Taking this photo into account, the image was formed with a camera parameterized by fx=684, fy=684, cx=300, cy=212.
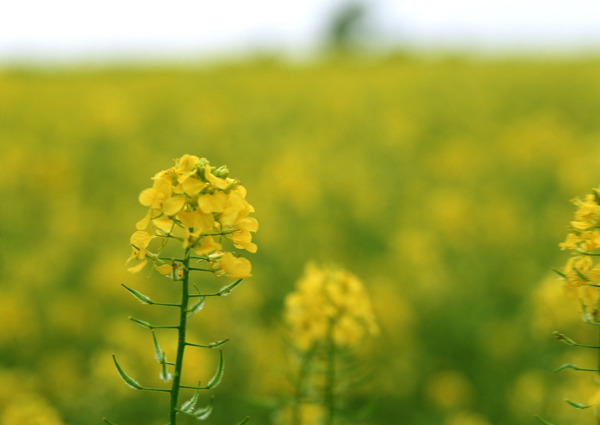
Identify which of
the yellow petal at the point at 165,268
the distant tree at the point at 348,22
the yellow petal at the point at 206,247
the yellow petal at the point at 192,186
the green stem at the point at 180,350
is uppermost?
the distant tree at the point at 348,22

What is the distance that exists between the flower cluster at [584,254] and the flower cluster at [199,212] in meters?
0.65

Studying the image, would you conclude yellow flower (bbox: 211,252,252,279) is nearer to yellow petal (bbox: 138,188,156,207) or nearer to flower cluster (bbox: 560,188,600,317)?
yellow petal (bbox: 138,188,156,207)

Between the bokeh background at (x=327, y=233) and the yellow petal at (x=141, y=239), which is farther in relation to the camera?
the bokeh background at (x=327, y=233)

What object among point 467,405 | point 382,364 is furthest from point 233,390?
point 467,405

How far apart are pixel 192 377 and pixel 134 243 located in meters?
2.49

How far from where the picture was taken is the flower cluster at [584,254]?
4.53ft

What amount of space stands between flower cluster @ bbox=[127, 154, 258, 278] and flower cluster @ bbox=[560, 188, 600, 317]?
2.13 feet

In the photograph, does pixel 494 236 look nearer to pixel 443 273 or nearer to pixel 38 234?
pixel 443 273

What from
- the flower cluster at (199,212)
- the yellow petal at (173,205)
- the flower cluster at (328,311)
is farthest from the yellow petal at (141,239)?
the flower cluster at (328,311)

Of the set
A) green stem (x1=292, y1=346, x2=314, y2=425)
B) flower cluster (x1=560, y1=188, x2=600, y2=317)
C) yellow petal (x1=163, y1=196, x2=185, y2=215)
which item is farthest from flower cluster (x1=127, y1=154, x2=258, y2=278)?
green stem (x1=292, y1=346, x2=314, y2=425)

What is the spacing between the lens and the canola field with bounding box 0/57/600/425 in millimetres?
3758

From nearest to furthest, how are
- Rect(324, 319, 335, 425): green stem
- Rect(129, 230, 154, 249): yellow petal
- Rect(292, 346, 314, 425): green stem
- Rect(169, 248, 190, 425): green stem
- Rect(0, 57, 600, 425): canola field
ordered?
Rect(169, 248, 190, 425): green stem
Rect(129, 230, 154, 249): yellow petal
Rect(324, 319, 335, 425): green stem
Rect(292, 346, 314, 425): green stem
Rect(0, 57, 600, 425): canola field

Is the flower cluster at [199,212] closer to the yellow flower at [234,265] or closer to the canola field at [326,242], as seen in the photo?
the yellow flower at [234,265]

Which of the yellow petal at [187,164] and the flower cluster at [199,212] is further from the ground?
the yellow petal at [187,164]
